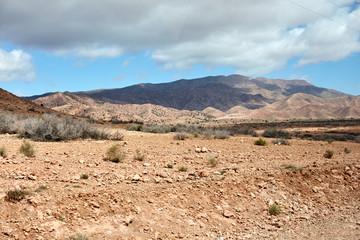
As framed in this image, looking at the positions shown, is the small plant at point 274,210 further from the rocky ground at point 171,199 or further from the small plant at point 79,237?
the small plant at point 79,237

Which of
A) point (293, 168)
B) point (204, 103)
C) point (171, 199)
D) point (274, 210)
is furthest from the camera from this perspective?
point (204, 103)

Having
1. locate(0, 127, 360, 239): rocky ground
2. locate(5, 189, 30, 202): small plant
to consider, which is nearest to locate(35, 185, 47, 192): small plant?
locate(0, 127, 360, 239): rocky ground

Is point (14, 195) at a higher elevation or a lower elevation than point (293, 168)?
higher

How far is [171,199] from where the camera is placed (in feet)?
21.5

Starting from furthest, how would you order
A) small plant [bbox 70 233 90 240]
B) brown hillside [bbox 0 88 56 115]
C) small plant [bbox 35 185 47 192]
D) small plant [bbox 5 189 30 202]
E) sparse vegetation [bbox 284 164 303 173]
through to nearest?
brown hillside [bbox 0 88 56 115] < sparse vegetation [bbox 284 164 303 173] < small plant [bbox 35 185 47 192] < small plant [bbox 5 189 30 202] < small plant [bbox 70 233 90 240]

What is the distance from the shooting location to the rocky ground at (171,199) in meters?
5.11

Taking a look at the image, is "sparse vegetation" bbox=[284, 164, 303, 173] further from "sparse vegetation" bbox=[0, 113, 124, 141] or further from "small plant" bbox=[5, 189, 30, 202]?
"sparse vegetation" bbox=[0, 113, 124, 141]

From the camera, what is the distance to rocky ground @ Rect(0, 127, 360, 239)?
16.8 feet

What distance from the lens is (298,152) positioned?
13352 mm

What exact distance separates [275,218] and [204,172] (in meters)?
2.36

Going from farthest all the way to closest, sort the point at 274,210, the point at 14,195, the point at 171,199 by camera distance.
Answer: the point at 274,210
the point at 171,199
the point at 14,195

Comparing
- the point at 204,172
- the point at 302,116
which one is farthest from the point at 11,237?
Answer: the point at 302,116

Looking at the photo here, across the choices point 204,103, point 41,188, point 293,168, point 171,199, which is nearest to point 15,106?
point 41,188

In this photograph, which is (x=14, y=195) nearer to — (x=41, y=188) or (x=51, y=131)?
(x=41, y=188)
